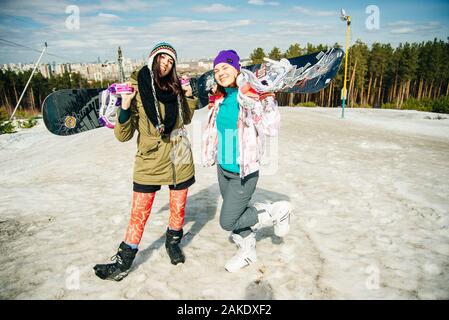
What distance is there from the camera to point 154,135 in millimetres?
2686

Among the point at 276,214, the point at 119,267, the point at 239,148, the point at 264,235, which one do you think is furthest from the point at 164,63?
the point at 264,235

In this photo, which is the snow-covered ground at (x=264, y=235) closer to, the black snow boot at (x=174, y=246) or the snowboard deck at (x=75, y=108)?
the black snow boot at (x=174, y=246)

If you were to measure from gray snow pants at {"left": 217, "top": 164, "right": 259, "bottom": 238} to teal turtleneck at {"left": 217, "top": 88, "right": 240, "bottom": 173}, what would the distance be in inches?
4.1

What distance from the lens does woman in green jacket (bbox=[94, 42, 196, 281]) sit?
2520mm

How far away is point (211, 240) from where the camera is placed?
11.8ft

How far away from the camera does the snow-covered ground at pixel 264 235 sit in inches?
105

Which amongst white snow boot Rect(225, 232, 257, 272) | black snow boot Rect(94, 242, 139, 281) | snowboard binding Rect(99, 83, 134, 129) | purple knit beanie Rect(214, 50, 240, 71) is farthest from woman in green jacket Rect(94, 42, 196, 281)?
white snow boot Rect(225, 232, 257, 272)

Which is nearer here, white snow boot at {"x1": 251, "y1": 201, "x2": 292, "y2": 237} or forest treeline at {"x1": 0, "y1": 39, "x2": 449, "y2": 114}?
white snow boot at {"x1": 251, "y1": 201, "x2": 292, "y2": 237}

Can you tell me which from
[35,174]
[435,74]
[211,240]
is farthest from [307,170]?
[435,74]

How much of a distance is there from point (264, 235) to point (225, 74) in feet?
7.06

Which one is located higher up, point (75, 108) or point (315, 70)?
point (315, 70)

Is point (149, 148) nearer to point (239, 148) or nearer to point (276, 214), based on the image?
point (239, 148)

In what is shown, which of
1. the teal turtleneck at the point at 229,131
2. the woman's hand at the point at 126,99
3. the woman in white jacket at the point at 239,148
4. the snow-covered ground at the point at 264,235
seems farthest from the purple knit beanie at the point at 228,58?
the snow-covered ground at the point at 264,235

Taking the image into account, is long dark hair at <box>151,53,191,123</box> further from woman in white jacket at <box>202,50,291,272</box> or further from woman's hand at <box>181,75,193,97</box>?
woman in white jacket at <box>202,50,291,272</box>
